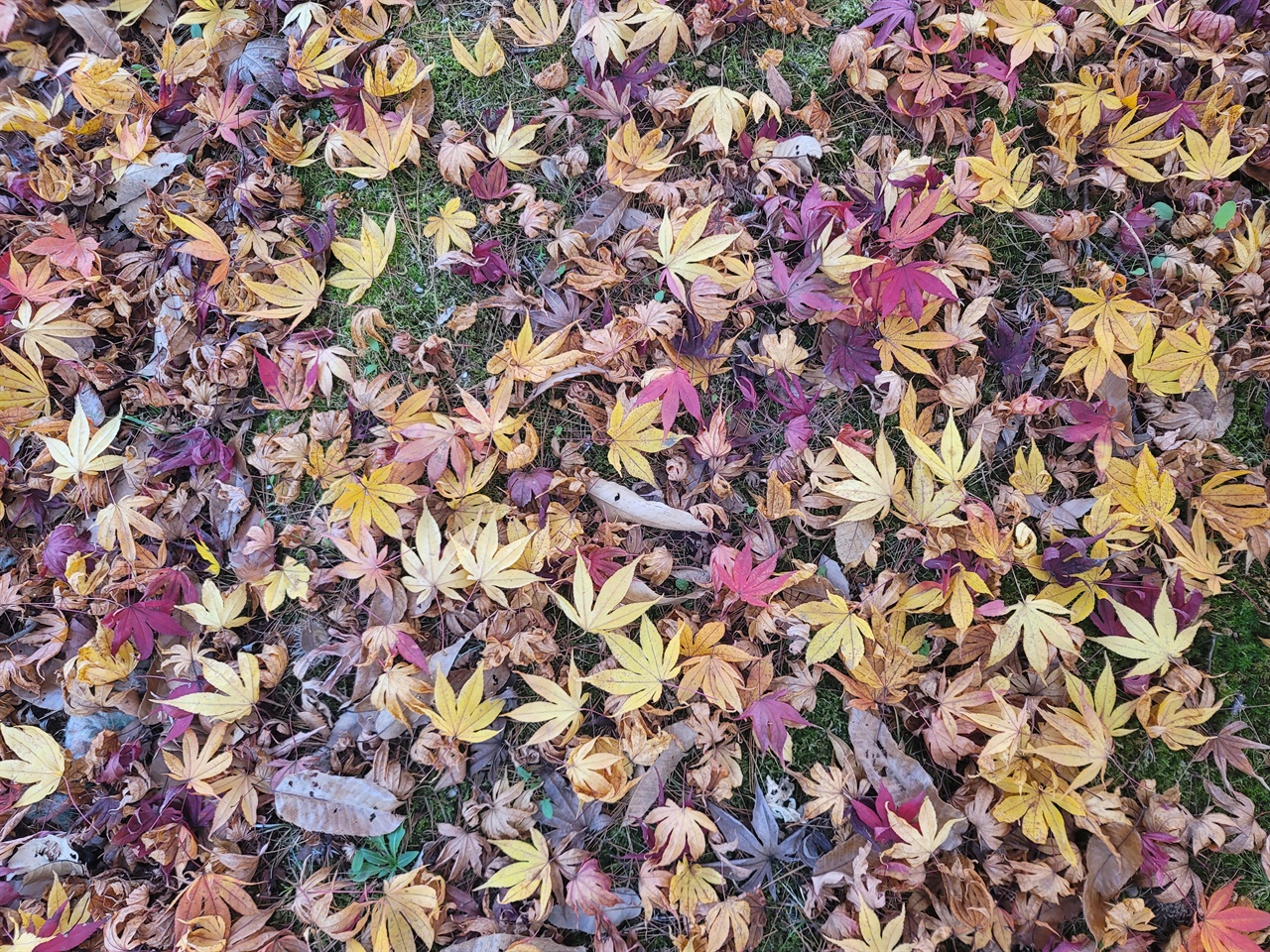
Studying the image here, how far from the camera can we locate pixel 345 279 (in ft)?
6.40

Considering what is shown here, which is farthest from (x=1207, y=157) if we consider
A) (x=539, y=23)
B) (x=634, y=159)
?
(x=539, y=23)

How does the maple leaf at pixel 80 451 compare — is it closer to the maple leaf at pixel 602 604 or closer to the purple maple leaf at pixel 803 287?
the maple leaf at pixel 602 604

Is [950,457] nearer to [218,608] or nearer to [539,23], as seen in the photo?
[539,23]

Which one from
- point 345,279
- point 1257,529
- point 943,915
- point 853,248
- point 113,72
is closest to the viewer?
point 943,915

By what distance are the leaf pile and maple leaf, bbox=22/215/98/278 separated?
0.02m

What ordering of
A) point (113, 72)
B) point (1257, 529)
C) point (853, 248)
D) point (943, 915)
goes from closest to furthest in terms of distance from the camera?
point (943, 915)
point (1257, 529)
point (853, 248)
point (113, 72)

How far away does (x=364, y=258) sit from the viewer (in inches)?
76.6

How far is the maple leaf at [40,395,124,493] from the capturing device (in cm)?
184

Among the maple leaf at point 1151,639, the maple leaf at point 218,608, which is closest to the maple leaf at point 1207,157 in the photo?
the maple leaf at point 1151,639

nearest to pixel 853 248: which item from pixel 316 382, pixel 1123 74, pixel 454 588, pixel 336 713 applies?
pixel 1123 74

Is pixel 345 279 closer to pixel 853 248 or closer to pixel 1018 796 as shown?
pixel 853 248

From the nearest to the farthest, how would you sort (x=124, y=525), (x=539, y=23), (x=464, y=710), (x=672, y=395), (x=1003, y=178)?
1. (x=464, y=710)
2. (x=672, y=395)
3. (x=124, y=525)
4. (x=1003, y=178)
5. (x=539, y=23)

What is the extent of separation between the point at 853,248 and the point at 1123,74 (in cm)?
91

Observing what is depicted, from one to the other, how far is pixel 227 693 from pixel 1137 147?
102 inches
